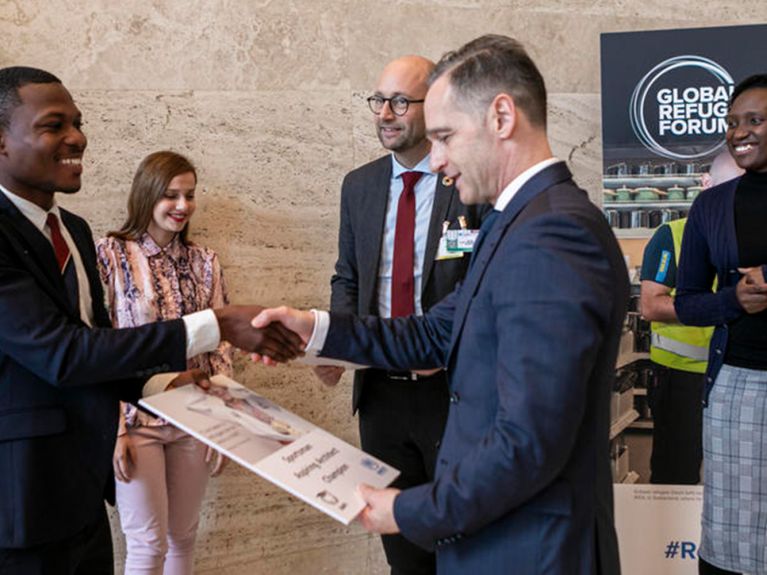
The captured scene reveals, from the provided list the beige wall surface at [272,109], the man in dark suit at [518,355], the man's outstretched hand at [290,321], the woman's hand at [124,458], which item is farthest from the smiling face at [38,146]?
the beige wall surface at [272,109]

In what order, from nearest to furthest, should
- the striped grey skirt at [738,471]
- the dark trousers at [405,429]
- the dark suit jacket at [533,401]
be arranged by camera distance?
the dark suit jacket at [533,401] < the dark trousers at [405,429] < the striped grey skirt at [738,471]

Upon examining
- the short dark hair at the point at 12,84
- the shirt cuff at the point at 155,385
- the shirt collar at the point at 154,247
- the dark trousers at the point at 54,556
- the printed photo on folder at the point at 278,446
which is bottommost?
the dark trousers at the point at 54,556

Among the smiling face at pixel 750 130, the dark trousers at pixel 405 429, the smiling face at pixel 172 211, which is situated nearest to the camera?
the dark trousers at pixel 405 429

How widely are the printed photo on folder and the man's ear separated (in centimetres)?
70

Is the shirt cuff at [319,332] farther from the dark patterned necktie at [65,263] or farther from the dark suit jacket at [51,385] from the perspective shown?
the dark patterned necktie at [65,263]

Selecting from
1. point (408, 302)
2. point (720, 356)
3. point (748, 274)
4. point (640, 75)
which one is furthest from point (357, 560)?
point (640, 75)

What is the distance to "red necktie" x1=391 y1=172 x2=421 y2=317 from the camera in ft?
8.77

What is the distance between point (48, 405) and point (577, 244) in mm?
1225

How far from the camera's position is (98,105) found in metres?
3.40

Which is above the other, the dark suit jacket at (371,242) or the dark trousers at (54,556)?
the dark suit jacket at (371,242)

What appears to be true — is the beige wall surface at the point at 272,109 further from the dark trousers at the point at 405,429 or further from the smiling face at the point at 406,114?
the dark trousers at the point at 405,429

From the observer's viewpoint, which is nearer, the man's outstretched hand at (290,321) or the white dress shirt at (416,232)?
the man's outstretched hand at (290,321)

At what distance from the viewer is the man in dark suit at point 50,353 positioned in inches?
70.0

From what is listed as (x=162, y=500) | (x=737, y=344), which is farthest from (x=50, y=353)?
(x=737, y=344)
